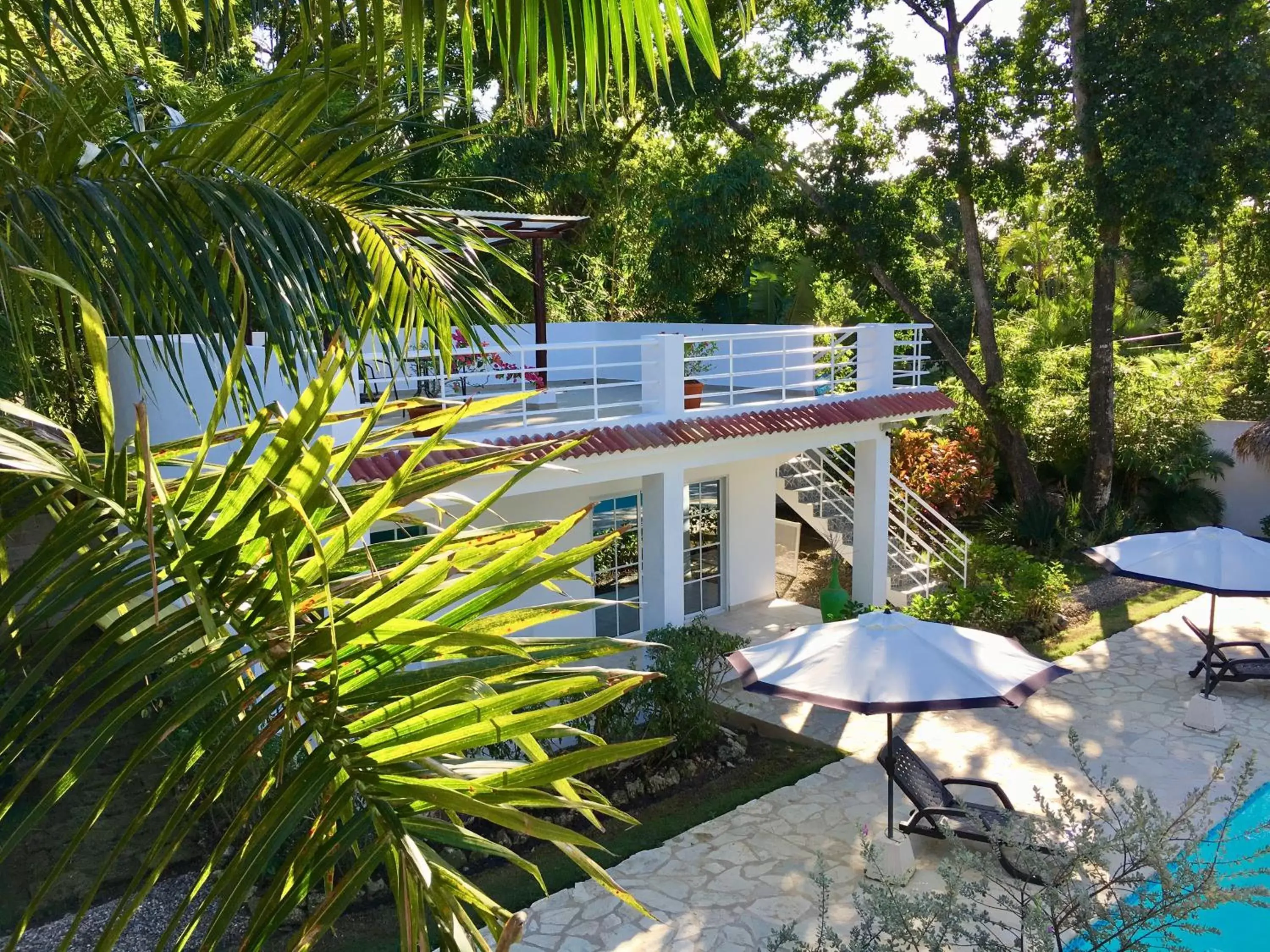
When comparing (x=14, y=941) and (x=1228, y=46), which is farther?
(x=1228, y=46)

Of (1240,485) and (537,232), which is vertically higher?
(537,232)

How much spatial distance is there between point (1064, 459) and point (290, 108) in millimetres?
19522

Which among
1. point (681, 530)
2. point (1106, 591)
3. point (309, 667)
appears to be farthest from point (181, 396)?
point (1106, 591)

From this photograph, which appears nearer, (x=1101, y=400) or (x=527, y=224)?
(x=527, y=224)

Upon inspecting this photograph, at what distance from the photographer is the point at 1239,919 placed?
310 inches

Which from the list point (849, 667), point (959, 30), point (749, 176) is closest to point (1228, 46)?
A: point (959, 30)

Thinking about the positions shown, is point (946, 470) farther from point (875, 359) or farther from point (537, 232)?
point (537, 232)

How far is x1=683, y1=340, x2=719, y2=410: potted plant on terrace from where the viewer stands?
1234 centimetres

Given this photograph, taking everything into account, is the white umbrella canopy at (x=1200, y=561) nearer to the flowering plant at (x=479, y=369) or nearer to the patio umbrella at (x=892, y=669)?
the patio umbrella at (x=892, y=669)

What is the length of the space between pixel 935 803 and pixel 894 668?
1.24 meters

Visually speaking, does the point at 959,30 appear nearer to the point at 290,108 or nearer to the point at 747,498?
the point at 747,498

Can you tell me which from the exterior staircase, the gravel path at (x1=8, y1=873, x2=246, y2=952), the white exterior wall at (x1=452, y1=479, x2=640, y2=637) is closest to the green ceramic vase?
the exterior staircase

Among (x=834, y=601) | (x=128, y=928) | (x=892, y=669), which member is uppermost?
(x=892, y=669)

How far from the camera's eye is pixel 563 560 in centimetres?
184
